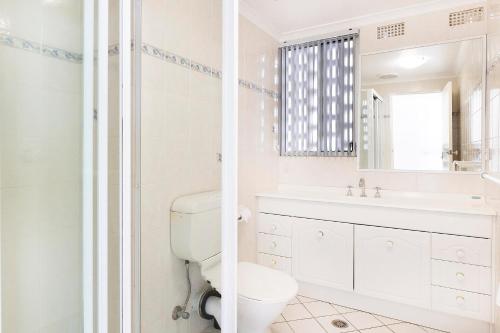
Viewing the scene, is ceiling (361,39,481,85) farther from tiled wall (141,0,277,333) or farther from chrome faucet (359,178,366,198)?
tiled wall (141,0,277,333)

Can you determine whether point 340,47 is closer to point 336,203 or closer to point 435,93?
point 435,93

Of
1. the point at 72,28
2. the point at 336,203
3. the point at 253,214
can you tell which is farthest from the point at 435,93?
the point at 72,28

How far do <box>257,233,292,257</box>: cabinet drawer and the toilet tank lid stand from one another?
1.49 metres

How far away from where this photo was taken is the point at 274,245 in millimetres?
2672

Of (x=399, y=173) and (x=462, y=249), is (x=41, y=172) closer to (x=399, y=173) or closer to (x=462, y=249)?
(x=462, y=249)

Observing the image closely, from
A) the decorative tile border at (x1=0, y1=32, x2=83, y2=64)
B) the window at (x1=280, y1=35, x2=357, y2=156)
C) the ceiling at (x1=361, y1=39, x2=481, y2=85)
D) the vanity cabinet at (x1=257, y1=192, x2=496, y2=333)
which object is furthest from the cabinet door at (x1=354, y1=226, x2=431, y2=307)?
the decorative tile border at (x1=0, y1=32, x2=83, y2=64)

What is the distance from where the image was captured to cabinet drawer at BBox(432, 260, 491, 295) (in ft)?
6.31

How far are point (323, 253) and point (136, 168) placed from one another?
1821 mm

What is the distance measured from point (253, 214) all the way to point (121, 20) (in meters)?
2.01

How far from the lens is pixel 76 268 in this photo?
856 millimetres

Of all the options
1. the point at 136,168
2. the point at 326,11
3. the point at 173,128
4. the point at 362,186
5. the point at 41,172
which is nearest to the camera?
the point at 41,172

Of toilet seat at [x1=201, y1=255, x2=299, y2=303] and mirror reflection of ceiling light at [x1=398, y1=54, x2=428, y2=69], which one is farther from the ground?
mirror reflection of ceiling light at [x1=398, y1=54, x2=428, y2=69]

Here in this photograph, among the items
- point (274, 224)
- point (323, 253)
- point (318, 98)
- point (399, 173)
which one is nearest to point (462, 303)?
point (323, 253)

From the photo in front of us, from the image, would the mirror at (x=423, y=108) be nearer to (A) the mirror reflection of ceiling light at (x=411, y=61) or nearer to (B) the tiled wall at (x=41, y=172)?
(A) the mirror reflection of ceiling light at (x=411, y=61)
